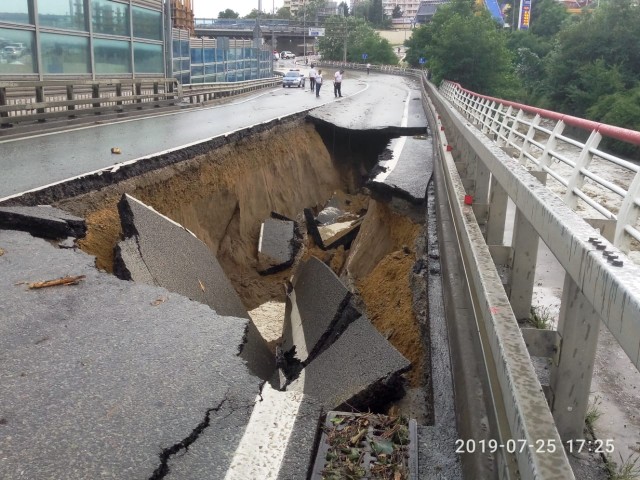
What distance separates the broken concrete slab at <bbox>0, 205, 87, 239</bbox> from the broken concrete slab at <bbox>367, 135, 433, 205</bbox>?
5450mm

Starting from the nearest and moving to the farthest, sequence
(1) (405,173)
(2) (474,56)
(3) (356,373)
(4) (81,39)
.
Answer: (3) (356,373) → (1) (405,173) → (4) (81,39) → (2) (474,56)

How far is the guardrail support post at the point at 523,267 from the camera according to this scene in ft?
15.8

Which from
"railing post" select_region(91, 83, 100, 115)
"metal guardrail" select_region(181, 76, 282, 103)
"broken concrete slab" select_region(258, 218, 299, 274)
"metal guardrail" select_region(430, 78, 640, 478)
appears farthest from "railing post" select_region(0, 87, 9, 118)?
"metal guardrail" select_region(430, 78, 640, 478)

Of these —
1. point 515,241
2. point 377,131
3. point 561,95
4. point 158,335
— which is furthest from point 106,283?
point 561,95

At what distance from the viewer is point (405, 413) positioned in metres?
4.55

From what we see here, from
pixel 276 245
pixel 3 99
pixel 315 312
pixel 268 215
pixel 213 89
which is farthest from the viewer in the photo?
pixel 213 89

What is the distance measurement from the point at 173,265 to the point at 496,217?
10.3 ft

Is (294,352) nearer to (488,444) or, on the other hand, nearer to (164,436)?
(164,436)

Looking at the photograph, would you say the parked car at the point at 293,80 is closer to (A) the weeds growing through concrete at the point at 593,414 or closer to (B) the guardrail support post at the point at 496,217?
(B) the guardrail support post at the point at 496,217

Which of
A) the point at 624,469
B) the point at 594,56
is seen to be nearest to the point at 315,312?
the point at 624,469

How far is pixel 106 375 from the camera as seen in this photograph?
404cm

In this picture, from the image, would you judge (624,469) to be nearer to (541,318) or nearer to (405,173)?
(541,318)

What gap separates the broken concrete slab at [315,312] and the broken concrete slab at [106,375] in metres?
1.41

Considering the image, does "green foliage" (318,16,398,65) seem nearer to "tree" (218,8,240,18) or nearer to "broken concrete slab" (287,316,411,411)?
"tree" (218,8,240,18)
